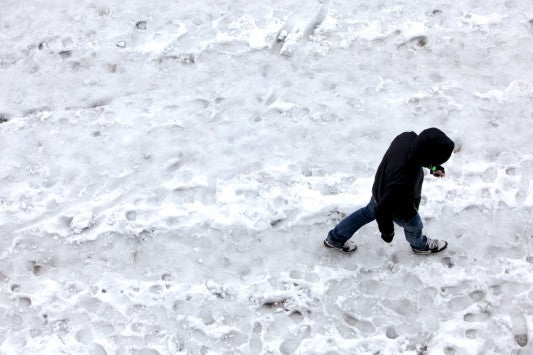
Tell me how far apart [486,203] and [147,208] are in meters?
3.07

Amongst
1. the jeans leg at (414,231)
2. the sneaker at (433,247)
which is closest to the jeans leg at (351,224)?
the jeans leg at (414,231)

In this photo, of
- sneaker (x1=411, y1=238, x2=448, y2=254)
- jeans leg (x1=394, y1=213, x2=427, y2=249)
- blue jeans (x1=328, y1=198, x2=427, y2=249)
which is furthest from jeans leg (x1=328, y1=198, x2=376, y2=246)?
sneaker (x1=411, y1=238, x2=448, y2=254)

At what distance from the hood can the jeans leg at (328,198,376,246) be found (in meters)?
0.66

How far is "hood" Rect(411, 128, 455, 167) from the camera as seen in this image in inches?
139

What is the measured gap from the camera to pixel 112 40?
6.22 m

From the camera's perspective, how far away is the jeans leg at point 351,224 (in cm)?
430

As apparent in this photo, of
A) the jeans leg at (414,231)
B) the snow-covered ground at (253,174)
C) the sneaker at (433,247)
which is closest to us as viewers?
the jeans leg at (414,231)

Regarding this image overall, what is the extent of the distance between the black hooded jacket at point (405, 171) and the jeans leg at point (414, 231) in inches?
8.9

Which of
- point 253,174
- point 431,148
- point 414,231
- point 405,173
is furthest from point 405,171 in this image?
point 253,174

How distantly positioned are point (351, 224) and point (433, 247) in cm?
79

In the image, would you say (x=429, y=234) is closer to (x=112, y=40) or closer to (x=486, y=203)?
(x=486, y=203)

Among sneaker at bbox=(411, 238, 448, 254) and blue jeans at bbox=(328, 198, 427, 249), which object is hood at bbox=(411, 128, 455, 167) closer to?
blue jeans at bbox=(328, 198, 427, 249)

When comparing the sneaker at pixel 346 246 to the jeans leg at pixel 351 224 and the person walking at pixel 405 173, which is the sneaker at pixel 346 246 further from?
the person walking at pixel 405 173

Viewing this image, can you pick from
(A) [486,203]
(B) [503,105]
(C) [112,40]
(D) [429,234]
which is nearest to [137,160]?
(C) [112,40]
